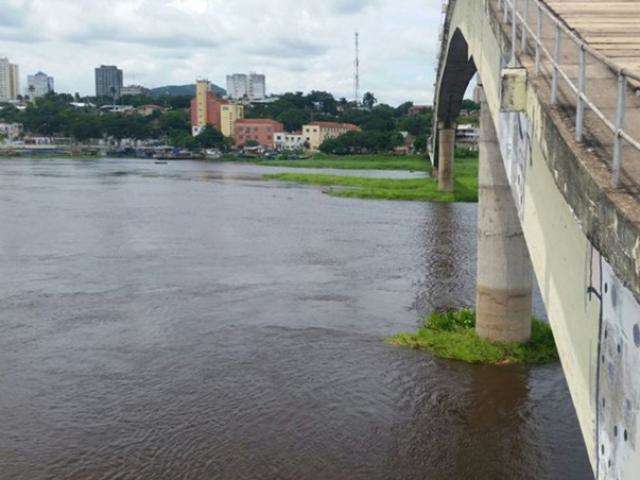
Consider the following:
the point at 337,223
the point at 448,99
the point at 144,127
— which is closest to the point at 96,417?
the point at 337,223

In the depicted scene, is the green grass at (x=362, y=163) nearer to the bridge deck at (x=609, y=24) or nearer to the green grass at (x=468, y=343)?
the green grass at (x=468, y=343)

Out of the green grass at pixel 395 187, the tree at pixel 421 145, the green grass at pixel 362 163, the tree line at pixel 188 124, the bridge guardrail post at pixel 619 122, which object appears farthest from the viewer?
the tree line at pixel 188 124

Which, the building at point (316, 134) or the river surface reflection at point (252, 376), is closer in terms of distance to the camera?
the river surface reflection at point (252, 376)

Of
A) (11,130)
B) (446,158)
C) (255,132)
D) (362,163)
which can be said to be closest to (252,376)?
(446,158)

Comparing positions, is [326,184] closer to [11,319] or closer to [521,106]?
[11,319]

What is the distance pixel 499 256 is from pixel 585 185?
9.39m

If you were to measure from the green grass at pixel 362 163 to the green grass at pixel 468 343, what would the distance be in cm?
7463

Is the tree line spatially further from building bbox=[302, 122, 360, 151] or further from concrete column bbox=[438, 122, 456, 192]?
concrete column bbox=[438, 122, 456, 192]

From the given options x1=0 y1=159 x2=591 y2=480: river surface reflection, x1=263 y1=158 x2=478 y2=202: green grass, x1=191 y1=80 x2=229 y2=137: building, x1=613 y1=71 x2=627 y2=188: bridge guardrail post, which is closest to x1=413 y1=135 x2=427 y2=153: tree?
x1=263 y1=158 x2=478 y2=202: green grass

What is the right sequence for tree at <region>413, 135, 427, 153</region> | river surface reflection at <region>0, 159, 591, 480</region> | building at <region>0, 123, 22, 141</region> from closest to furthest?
river surface reflection at <region>0, 159, 591, 480</region> → tree at <region>413, 135, 427, 153</region> → building at <region>0, 123, 22, 141</region>

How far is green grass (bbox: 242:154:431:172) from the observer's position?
101m

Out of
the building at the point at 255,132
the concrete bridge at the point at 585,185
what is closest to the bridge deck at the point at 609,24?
the concrete bridge at the point at 585,185

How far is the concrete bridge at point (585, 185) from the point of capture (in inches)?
193

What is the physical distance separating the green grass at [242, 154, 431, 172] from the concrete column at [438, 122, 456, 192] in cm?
3298
